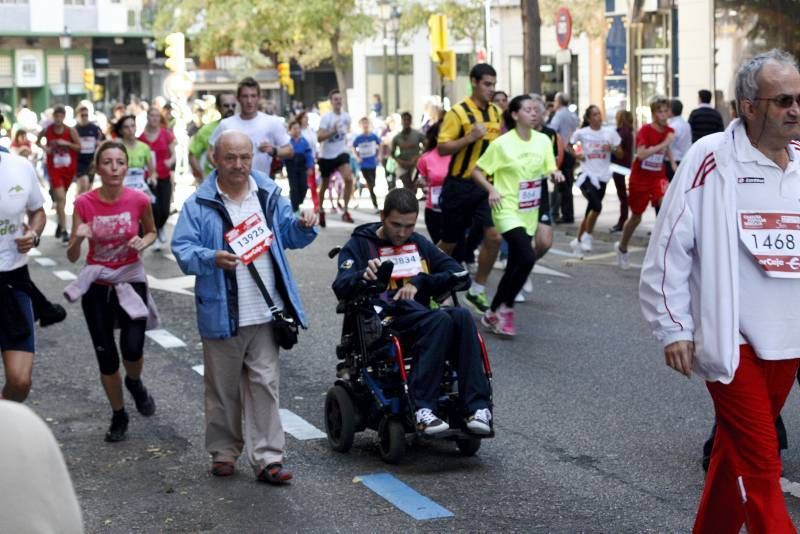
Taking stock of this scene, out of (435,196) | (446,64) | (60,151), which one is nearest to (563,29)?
(446,64)

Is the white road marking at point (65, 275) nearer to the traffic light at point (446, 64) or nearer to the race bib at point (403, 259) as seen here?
the race bib at point (403, 259)

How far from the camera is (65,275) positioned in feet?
54.0

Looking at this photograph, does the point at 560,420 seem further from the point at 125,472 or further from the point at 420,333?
the point at 125,472

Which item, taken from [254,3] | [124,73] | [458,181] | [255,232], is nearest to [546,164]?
[458,181]

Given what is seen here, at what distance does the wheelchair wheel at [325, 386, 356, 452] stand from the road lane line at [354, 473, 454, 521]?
0.37 meters

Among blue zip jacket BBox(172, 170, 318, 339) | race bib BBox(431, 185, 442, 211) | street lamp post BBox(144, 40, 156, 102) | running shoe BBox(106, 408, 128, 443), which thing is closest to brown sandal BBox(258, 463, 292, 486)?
blue zip jacket BBox(172, 170, 318, 339)

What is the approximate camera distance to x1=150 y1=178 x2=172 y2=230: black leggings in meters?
18.2

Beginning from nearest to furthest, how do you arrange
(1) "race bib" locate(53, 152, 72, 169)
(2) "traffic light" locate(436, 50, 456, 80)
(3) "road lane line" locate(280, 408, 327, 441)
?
1. (3) "road lane line" locate(280, 408, 327, 441)
2. (1) "race bib" locate(53, 152, 72, 169)
3. (2) "traffic light" locate(436, 50, 456, 80)

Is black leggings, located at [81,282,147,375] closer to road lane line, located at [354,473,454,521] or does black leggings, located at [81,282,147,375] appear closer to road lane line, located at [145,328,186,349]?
road lane line, located at [354,473,454,521]

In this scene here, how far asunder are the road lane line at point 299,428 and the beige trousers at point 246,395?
884 millimetres

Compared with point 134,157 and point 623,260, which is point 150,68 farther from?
point 623,260

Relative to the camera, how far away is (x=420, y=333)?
24.4 feet

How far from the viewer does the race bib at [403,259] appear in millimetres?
7781

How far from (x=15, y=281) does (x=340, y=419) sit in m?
1.74
